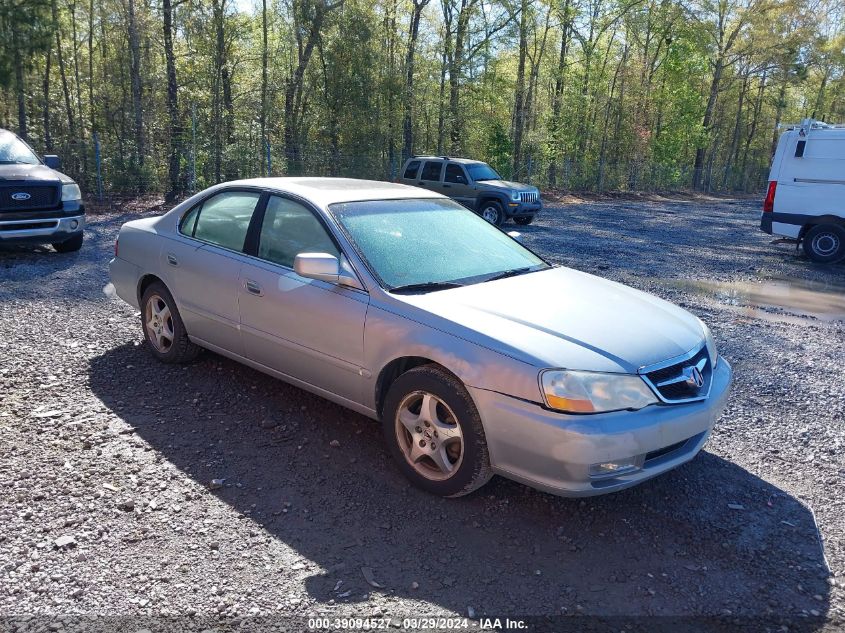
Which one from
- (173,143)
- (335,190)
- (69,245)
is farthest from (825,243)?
(173,143)

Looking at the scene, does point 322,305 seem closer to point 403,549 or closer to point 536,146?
point 403,549

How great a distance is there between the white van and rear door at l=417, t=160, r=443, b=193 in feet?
26.8

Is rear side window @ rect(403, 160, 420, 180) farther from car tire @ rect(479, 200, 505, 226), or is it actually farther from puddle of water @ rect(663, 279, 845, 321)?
puddle of water @ rect(663, 279, 845, 321)

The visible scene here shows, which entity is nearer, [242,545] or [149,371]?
[242,545]

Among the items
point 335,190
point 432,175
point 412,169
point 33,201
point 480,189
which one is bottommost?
point 33,201

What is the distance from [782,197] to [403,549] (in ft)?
44.4

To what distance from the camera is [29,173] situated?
30.9ft

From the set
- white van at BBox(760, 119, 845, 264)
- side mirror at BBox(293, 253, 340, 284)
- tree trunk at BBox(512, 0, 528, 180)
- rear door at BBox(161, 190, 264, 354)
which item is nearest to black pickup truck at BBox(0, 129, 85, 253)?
rear door at BBox(161, 190, 264, 354)

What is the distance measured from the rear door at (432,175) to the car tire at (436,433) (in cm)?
1484

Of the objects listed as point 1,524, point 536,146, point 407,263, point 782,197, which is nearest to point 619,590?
point 407,263

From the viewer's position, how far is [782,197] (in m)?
13.7

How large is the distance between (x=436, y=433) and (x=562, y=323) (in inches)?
35.4

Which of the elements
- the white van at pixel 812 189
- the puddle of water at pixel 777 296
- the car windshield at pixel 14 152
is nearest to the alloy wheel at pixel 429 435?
the puddle of water at pixel 777 296

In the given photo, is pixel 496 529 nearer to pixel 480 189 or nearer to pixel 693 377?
pixel 693 377
